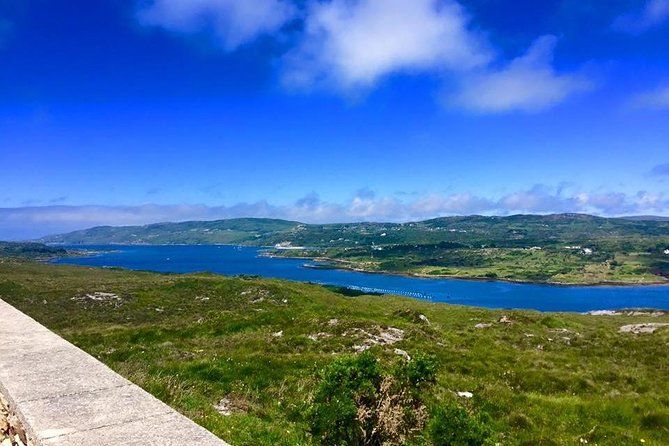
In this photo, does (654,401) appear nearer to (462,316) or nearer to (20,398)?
(20,398)

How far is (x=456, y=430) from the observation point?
7562 millimetres

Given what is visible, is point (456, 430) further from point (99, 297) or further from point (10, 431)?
point (99, 297)

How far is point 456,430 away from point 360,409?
200 cm

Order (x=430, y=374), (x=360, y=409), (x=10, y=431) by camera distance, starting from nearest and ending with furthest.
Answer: (x=10, y=431), (x=360, y=409), (x=430, y=374)

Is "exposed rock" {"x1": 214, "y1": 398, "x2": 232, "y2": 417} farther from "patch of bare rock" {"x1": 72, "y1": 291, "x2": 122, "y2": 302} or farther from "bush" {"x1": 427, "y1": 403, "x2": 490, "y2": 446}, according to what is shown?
"patch of bare rock" {"x1": 72, "y1": 291, "x2": 122, "y2": 302}

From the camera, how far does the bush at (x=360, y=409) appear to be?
8719 mm

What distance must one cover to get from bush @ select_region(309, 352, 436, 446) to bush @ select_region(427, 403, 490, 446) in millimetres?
1221

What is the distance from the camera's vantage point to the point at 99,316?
4766 centimetres

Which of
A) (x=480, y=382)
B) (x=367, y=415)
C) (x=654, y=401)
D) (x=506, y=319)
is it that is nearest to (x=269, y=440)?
(x=367, y=415)

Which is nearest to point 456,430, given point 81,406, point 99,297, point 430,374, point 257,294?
point 430,374

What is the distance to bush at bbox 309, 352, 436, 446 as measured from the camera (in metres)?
8.72

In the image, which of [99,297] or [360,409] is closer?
[360,409]

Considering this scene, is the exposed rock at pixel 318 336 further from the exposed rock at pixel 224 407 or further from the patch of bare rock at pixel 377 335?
the exposed rock at pixel 224 407

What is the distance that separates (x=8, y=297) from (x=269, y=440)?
61.0 m
